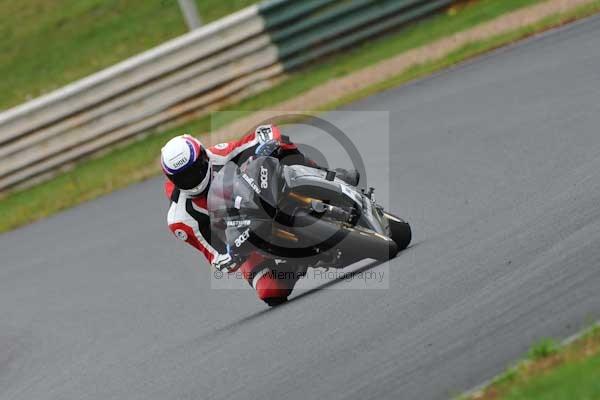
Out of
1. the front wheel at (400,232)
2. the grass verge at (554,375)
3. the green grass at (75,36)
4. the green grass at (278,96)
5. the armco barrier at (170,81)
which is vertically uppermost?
the green grass at (75,36)

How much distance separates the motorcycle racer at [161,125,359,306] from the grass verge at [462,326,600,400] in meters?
2.84

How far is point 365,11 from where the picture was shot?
1589 cm

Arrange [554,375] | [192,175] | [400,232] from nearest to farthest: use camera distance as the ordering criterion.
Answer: [554,375] → [192,175] → [400,232]

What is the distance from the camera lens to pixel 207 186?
25.7ft

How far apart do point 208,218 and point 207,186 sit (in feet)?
0.90

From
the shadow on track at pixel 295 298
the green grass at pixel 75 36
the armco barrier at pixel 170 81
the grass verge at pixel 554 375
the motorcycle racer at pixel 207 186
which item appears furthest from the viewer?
the green grass at pixel 75 36

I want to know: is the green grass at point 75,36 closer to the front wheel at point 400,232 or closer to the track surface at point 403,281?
the track surface at point 403,281

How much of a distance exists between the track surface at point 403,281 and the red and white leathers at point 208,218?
227mm

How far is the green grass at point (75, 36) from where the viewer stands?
18531 millimetres

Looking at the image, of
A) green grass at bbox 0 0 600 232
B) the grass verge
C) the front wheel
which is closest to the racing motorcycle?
the front wheel

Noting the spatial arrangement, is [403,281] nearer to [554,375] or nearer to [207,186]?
[207,186]

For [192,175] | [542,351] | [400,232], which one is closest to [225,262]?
[192,175]

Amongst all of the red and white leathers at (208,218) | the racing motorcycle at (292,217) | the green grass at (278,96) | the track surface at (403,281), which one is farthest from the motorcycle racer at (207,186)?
the green grass at (278,96)

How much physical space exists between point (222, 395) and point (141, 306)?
10.8 ft
